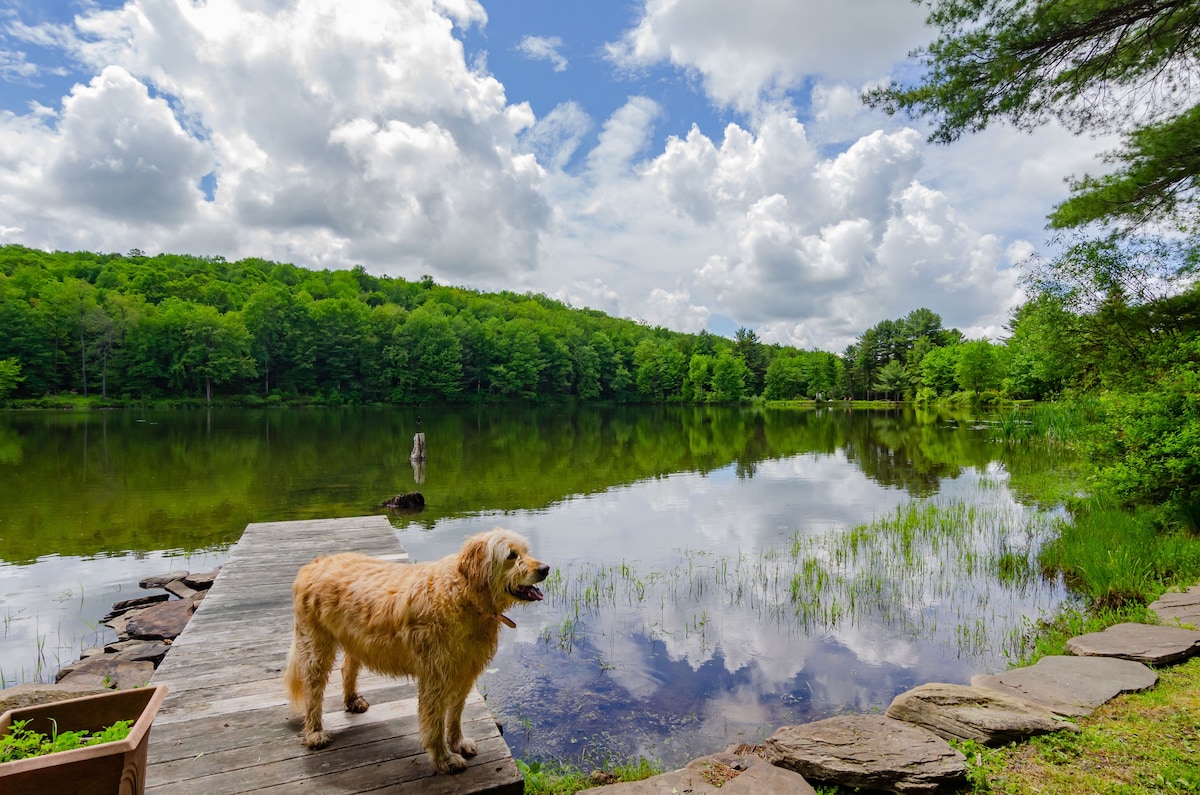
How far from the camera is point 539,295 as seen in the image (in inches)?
6058

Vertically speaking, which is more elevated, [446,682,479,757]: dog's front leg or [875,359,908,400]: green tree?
[875,359,908,400]: green tree

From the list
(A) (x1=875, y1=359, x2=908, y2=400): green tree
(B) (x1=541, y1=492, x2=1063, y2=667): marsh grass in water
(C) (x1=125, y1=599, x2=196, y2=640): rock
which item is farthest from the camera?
(A) (x1=875, y1=359, x2=908, y2=400): green tree

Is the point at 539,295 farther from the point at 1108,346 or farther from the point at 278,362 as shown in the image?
the point at 1108,346

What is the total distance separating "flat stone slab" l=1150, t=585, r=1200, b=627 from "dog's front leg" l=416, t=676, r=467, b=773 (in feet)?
23.6

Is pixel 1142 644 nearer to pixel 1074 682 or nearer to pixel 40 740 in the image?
pixel 1074 682

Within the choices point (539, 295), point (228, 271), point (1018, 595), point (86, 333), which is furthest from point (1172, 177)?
point (539, 295)

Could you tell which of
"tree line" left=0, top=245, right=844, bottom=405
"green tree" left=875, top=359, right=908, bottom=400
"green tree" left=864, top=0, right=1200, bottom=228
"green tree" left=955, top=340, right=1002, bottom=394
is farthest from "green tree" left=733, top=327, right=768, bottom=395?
"green tree" left=864, top=0, right=1200, bottom=228

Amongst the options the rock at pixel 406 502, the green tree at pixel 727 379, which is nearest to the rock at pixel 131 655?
the rock at pixel 406 502

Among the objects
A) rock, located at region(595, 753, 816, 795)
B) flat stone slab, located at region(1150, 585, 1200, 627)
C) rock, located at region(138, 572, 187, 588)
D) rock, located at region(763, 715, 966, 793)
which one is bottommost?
rock, located at region(138, 572, 187, 588)

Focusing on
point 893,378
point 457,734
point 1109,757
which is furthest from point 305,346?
point 893,378

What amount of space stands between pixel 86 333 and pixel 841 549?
77.0 m

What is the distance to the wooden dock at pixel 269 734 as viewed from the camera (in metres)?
3.41

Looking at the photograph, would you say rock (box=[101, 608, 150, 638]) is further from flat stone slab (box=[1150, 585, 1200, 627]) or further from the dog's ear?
flat stone slab (box=[1150, 585, 1200, 627])

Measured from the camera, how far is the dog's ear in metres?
3.31
